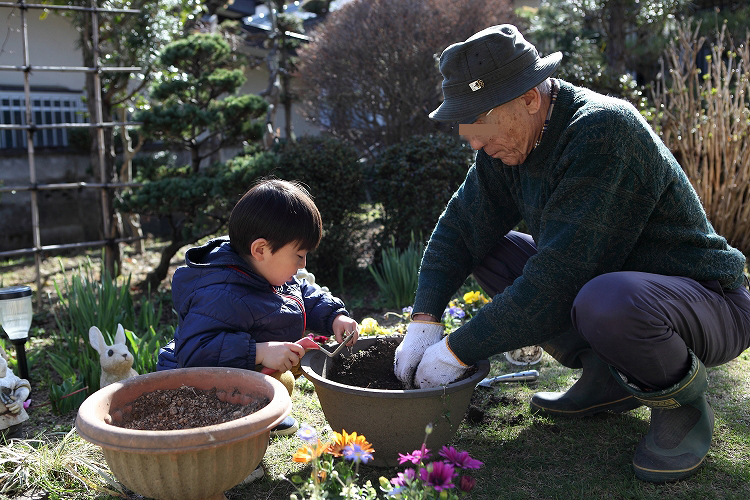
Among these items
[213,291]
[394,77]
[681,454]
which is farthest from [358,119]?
[681,454]

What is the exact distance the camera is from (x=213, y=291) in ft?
6.31

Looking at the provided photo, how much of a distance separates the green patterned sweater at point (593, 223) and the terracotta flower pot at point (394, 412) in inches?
5.5

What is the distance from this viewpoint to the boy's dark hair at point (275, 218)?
6.45ft

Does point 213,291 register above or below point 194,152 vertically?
below

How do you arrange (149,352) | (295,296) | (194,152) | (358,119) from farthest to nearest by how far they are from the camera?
(358,119) → (194,152) → (149,352) → (295,296)

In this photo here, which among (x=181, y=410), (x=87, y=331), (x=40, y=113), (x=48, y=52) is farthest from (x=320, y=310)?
(x=48, y=52)

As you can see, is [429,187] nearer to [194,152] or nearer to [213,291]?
[194,152]

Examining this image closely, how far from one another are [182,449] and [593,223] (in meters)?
1.16

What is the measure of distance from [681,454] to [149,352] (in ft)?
6.55

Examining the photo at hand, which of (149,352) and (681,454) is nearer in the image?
(681,454)

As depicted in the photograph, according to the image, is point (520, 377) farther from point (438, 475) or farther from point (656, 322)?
point (438, 475)

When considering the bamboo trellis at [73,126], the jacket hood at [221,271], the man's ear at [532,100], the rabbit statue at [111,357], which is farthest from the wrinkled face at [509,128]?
the bamboo trellis at [73,126]

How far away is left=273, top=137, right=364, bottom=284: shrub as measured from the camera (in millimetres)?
4465

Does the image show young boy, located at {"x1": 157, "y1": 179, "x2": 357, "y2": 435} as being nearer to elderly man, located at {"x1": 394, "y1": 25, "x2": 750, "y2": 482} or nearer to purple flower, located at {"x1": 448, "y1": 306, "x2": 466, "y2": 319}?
elderly man, located at {"x1": 394, "y1": 25, "x2": 750, "y2": 482}
